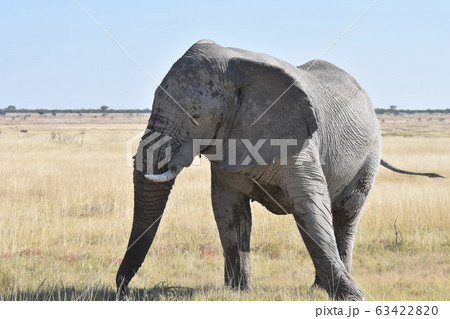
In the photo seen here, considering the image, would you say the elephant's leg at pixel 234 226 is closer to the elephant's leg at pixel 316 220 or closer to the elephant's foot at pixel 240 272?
the elephant's foot at pixel 240 272

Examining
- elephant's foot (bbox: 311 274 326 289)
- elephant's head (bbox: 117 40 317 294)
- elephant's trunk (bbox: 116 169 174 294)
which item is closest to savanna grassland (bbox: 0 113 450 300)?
elephant's foot (bbox: 311 274 326 289)

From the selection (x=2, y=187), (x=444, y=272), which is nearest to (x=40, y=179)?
(x=2, y=187)

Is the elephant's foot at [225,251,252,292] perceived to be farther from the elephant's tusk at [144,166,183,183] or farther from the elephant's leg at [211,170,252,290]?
the elephant's tusk at [144,166,183,183]

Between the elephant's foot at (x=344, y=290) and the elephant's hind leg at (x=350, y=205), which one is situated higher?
the elephant's hind leg at (x=350, y=205)

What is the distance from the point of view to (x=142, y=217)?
18.8 ft

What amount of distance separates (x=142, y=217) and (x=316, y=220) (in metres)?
1.68

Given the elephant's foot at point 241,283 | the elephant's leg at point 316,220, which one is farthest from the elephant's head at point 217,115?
the elephant's foot at point 241,283

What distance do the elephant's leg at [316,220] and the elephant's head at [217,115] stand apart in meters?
0.25

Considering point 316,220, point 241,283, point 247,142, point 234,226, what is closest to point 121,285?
point 234,226

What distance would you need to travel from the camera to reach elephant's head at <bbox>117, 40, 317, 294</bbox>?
5.24m

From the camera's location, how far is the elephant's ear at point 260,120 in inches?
217

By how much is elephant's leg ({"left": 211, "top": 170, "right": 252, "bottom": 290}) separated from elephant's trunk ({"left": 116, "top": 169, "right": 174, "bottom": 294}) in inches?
35.3

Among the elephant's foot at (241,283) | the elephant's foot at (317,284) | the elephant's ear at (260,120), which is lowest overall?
the elephant's foot at (317,284)

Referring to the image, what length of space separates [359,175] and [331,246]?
5.79ft
